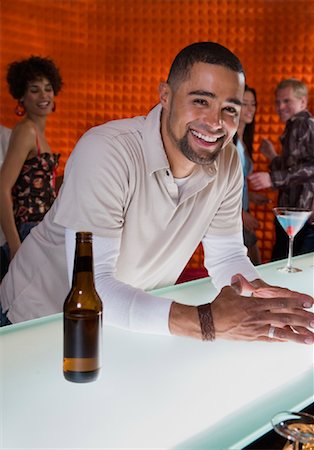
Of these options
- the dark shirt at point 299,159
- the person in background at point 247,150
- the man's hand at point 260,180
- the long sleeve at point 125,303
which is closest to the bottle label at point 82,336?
the long sleeve at point 125,303

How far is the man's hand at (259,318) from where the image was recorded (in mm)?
1296

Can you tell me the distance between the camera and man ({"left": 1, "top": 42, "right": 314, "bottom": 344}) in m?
1.34

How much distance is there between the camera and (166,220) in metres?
1.72

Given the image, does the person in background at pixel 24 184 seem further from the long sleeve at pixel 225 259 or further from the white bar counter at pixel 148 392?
the white bar counter at pixel 148 392

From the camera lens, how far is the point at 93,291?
1.19m

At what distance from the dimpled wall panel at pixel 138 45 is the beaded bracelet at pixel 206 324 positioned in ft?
14.6

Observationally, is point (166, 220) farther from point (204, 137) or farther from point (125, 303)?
point (125, 303)

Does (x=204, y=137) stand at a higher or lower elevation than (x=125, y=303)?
higher

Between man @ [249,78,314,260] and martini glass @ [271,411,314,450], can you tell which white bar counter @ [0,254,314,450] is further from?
man @ [249,78,314,260]

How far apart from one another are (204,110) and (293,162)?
259cm

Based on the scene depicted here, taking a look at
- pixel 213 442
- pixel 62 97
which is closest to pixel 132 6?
pixel 62 97

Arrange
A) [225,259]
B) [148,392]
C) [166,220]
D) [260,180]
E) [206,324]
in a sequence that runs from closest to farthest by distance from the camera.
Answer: [148,392] < [206,324] < [166,220] < [225,259] < [260,180]

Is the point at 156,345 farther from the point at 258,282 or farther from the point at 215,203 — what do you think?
the point at 215,203

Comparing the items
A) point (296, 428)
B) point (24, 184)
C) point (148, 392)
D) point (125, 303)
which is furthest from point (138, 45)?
point (296, 428)
